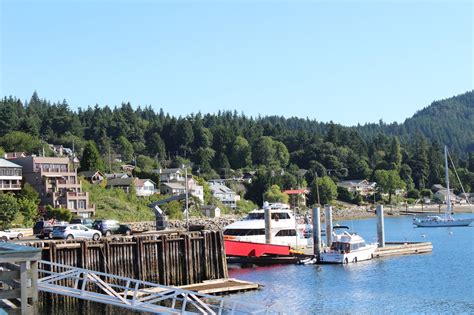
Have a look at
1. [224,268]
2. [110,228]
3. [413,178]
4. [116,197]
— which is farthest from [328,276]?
[413,178]

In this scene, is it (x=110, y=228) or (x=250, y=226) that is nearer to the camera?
(x=110, y=228)

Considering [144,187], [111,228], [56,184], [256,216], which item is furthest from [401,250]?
[144,187]

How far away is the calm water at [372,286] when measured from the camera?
3662 cm

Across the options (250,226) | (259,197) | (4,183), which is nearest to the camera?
(250,226)

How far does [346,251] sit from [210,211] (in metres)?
64.2

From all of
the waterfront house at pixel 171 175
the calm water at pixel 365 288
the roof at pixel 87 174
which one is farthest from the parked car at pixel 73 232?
the waterfront house at pixel 171 175

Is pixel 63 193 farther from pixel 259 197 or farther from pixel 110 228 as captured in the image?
pixel 259 197

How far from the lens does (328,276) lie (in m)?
47.3

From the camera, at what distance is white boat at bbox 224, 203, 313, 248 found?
57344 millimetres

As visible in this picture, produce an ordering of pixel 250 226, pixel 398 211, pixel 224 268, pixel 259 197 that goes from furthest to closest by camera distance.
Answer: pixel 398 211 → pixel 259 197 → pixel 250 226 → pixel 224 268

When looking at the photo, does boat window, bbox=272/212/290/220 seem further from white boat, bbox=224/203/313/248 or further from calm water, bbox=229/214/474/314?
calm water, bbox=229/214/474/314

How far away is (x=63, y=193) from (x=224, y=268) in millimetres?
49950

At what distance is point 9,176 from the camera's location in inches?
3356

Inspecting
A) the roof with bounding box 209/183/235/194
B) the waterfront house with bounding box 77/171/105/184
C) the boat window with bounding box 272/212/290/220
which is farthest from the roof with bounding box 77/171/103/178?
the boat window with bounding box 272/212/290/220
